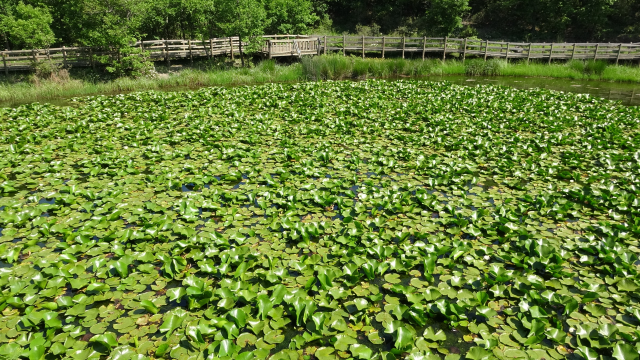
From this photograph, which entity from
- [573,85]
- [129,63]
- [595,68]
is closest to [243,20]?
[129,63]

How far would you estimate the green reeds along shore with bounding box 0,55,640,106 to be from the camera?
12.5 m

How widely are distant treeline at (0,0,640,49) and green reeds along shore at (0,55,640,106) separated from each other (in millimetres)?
2267

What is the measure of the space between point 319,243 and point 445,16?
75.8 ft

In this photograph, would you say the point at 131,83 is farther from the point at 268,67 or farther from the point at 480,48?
the point at 480,48

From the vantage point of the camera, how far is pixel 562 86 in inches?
575

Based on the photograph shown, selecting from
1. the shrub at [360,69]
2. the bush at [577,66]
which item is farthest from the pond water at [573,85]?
the shrub at [360,69]

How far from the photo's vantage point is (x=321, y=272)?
3281mm

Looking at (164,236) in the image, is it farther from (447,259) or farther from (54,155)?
(54,155)

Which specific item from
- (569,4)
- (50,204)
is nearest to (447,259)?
(50,204)

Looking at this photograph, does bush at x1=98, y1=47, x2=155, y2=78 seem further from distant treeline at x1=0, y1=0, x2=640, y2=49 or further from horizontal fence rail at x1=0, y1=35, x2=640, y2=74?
distant treeline at x1=0, y1=0, x2=640, y2=49

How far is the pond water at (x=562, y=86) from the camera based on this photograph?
1200 centimetres

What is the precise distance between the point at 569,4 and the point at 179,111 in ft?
99.6

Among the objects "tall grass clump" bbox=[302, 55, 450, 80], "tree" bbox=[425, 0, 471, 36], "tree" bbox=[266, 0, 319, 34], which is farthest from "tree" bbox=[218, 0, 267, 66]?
"tree" bbox=[425, 0, 471, 36]

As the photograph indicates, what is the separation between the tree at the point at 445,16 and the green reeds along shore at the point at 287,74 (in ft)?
18.4
